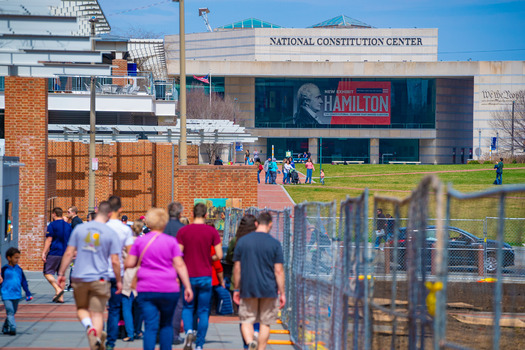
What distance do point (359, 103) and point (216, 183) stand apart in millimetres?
71598

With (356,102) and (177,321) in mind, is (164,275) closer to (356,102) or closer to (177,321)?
(177,321)

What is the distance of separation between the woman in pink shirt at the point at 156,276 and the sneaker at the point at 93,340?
2.20ft

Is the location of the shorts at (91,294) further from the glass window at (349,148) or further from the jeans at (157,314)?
the glass window at (349,148)

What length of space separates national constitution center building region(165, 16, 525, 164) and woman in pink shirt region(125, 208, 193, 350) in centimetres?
8124

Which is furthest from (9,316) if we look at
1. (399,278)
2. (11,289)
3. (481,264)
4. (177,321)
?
(481,264)

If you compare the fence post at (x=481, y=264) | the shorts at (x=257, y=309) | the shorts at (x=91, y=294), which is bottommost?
the fence post at (x=481, y=264)

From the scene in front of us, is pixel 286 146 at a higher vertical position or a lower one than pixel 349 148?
higher

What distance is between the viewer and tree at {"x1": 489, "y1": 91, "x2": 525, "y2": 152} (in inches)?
3282

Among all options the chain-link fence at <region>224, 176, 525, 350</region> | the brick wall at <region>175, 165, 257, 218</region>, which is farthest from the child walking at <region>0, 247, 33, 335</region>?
the brick wall at <region>175, 165, 257, 218</region>

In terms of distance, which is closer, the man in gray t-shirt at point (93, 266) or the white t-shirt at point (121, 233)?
the man in gray t-shirt at point (93, 266)

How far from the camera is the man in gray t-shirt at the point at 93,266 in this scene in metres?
8.14

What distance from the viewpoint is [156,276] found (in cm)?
758

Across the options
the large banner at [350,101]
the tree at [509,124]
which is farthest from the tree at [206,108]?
the tree at [509,124]

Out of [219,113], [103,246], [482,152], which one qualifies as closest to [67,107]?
[103,246]
